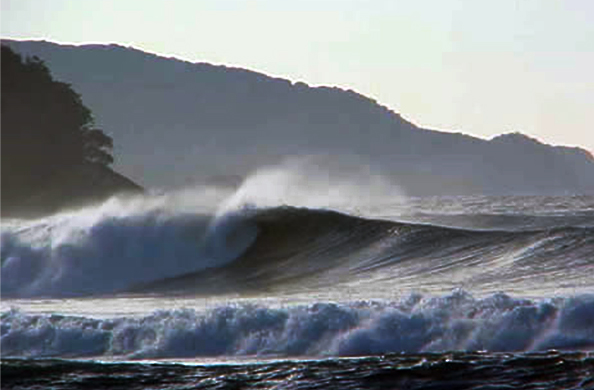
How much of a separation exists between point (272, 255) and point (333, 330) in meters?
11.6

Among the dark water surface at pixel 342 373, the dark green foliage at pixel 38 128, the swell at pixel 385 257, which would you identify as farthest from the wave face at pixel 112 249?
the dark green foliage at pixel 38 128

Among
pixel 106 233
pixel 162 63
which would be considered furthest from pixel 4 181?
pixel 162 63

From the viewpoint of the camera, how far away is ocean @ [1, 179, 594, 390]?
13352 mm

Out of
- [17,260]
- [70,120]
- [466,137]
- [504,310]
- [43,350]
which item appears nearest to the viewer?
[504,310]

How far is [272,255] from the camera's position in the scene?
88.8ft

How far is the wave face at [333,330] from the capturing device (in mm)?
14891

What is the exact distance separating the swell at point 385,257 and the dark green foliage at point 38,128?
23.9 m

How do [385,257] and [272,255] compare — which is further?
[272,255]

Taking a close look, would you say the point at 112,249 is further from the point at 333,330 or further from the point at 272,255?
the point at 333,330

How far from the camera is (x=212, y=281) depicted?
2548 cm

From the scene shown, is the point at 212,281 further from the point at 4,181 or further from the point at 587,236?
the point at 4,181

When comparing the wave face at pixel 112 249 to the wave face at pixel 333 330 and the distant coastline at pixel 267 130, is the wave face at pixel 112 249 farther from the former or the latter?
the distant coastline at pixel 267 130

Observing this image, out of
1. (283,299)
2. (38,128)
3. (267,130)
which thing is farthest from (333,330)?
(267,130)

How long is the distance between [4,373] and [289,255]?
41.8 feet
